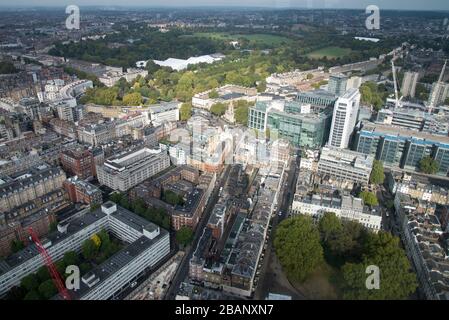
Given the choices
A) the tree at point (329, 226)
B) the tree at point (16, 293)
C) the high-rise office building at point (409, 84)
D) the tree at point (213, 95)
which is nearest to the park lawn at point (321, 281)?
the tree at point (329, 226)

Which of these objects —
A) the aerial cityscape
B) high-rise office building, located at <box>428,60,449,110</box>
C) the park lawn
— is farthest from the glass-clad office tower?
the park lawn

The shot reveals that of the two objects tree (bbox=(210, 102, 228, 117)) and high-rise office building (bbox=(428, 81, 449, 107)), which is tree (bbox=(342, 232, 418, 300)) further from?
high-rise office building (bbox=(428, 81, 449, 107))

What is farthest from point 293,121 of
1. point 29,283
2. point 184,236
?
point 29,283

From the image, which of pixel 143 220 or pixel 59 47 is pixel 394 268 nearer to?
pixel 143 220

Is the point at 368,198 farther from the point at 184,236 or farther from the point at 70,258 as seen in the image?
the point at 70,258

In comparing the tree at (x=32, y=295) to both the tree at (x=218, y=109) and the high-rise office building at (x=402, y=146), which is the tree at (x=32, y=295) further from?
the tree at (x=218, y=109)
